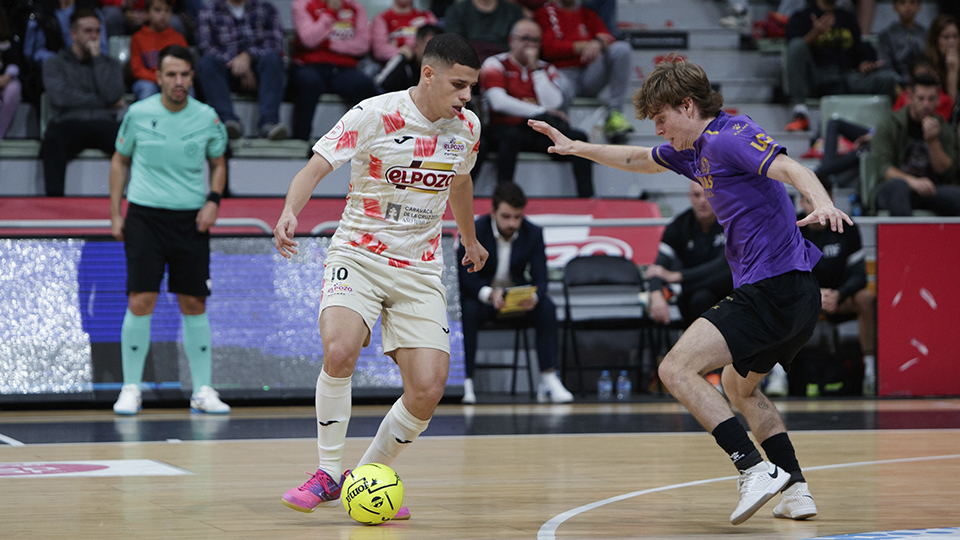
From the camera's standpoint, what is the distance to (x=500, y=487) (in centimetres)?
511

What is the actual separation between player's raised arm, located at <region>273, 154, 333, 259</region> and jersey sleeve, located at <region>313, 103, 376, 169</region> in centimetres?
4

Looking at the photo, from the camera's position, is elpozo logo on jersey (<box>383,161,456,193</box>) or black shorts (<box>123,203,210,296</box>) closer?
elpozo logo on jersey (<box>383,161,456,193</box>)

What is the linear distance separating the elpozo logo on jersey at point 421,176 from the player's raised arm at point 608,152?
0.47m

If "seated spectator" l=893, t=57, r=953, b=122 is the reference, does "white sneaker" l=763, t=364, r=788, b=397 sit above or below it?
below

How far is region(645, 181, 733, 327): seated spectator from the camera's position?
9.56m

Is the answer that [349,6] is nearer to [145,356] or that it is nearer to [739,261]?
[145,356]

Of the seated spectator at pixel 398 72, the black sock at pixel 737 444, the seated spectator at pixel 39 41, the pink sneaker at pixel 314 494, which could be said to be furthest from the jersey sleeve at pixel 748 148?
the seated spectator at pixel 39 41

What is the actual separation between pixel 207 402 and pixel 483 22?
5667 millimetres

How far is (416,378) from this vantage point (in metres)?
4.45

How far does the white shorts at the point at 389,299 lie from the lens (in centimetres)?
443

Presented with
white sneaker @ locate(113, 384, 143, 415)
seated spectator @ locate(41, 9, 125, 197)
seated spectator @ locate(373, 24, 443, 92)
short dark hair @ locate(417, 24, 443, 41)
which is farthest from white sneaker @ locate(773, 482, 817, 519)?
seated spectator @ locate(41, 9, 125, 197)

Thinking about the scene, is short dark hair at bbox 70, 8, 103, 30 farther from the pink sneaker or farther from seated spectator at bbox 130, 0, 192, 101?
the pink sneaker

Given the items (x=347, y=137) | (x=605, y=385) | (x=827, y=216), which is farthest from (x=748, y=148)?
(x=605, y=385)

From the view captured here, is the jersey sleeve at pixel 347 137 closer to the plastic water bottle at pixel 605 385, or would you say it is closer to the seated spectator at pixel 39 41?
the plastic water bottle at pixel 605 385
